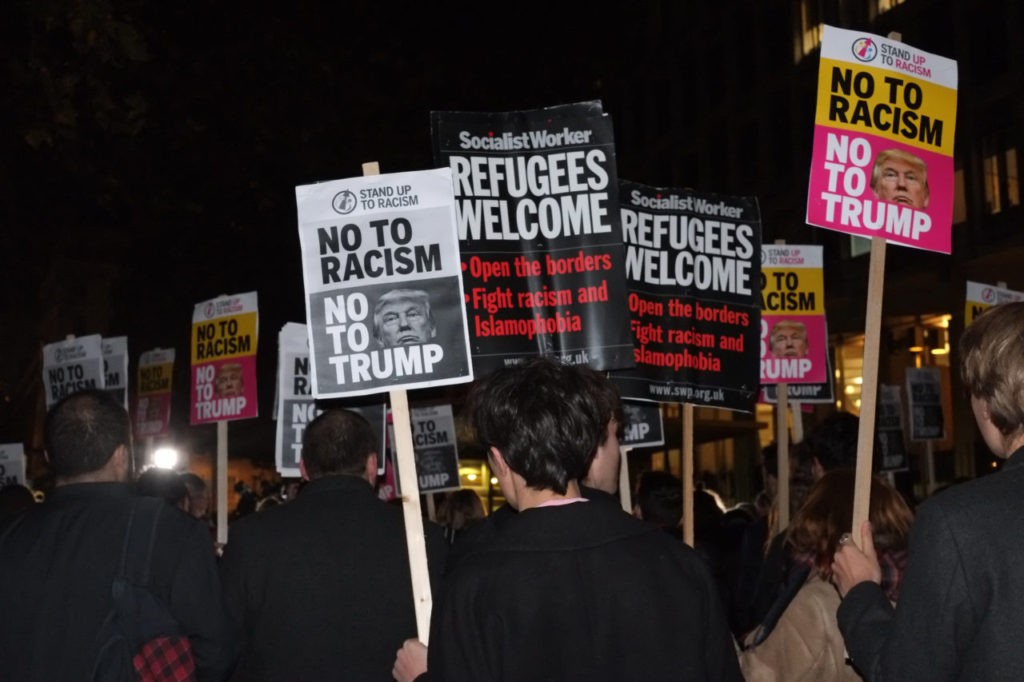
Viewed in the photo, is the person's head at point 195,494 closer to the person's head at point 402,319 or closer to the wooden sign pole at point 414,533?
the person's head at point 402,319

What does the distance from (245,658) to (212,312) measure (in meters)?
6.65

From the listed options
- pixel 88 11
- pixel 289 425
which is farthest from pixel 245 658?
pixel 88 11

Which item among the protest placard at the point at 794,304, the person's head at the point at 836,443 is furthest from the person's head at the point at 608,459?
the protest placard at the point at 794,304

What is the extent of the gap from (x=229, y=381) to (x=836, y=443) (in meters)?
6.16

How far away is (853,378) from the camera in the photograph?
122 feet

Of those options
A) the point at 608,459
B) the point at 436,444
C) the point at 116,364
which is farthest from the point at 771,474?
the point at 116,364

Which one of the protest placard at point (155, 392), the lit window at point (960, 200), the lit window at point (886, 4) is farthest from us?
the lit window at point (886, 4)

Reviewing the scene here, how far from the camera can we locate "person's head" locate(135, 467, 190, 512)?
8.27 m

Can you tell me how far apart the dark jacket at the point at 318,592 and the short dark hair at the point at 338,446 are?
20 centimetres

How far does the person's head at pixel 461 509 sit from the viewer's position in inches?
449

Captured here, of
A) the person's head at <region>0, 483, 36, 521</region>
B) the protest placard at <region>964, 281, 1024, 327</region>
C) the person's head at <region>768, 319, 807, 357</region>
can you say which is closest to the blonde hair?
the person's head at <region>0, 483, 36, 521</region>

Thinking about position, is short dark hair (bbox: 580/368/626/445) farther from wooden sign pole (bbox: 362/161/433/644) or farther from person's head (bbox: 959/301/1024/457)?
wooden sign pole (bbox: 362/161/433/644)

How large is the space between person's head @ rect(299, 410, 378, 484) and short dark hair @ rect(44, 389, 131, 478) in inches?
35.9

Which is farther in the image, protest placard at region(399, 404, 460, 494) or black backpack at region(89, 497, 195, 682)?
protest placard at region(399, 404, 460, 494)
